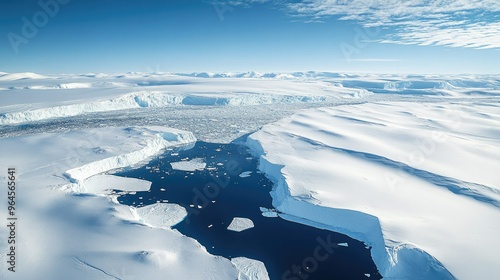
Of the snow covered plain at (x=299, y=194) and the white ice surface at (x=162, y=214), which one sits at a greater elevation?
the snow covered plain at (x=299, y=194)

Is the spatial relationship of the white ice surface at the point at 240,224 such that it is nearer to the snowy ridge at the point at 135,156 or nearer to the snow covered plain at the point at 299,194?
the snow covered plain at the point at 299,194

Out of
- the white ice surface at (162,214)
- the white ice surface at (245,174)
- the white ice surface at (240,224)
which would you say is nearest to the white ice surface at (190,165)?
the white ice surface at (245,174)

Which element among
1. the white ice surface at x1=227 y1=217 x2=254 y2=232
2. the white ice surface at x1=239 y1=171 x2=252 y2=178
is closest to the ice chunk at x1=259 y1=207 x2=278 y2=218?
the white ice surface at x1=227 y1=217 x2=254 y2=232

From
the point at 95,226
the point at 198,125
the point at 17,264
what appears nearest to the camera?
the point at 17,264

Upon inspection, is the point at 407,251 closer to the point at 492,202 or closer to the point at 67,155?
the point at 492,202

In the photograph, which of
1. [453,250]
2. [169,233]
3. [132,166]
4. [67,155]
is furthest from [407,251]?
[67,155]

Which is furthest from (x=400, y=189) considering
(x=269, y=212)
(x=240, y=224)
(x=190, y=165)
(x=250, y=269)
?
(x=190, y=165)
